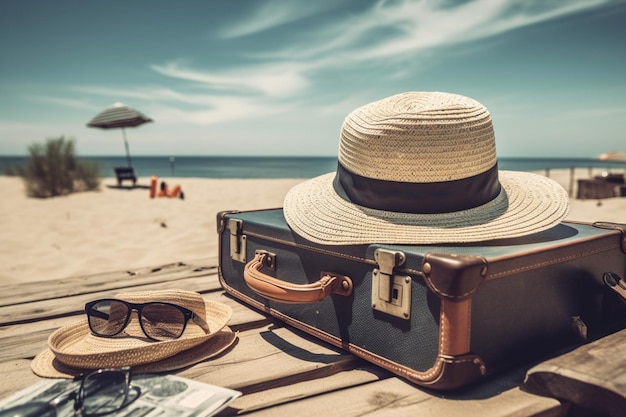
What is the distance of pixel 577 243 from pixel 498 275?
46 cm

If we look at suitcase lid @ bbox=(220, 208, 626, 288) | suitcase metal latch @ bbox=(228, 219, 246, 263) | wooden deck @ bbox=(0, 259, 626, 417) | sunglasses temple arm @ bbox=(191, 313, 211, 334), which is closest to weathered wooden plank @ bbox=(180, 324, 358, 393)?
wooden deck @ bbox=(0, 259, 626, 417)

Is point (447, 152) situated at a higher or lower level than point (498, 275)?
higher

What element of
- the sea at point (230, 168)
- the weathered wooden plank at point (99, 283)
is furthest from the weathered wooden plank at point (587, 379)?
the sea at point (230, 168)

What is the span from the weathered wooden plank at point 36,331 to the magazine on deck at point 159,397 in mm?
527

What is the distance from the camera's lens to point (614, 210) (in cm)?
757

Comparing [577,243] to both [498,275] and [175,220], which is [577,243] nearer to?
[498,275]

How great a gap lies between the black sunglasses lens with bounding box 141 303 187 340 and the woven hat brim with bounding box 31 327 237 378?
9 cm

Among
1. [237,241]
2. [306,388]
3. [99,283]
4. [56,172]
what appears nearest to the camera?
[306,388]

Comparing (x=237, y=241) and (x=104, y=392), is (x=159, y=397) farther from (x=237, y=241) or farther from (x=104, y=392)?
(x=237, y=241)

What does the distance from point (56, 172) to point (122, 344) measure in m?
13.3

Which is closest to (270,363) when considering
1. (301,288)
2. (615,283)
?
(301,288)

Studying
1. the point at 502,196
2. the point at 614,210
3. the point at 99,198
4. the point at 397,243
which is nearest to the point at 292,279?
the point at 397,243

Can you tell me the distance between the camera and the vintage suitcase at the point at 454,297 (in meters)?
1.20

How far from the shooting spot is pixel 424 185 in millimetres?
1479
